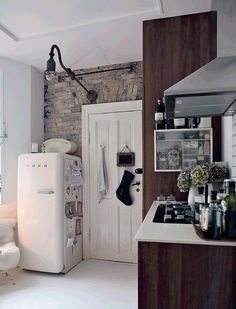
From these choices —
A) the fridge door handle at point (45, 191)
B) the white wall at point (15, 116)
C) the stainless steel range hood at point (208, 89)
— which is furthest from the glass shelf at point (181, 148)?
the white wall at point (15, 116)

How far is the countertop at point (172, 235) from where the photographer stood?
129cm

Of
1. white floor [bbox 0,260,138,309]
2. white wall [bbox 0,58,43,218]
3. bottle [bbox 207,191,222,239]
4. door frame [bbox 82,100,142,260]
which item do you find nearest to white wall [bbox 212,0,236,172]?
bottle [bbox 207,191,222,239]

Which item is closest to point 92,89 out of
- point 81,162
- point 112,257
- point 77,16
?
point 81,162

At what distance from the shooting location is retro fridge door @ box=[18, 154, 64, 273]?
3.34 metres

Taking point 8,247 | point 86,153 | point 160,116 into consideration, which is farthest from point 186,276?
point 86,153

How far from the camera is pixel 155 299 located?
4.47ft

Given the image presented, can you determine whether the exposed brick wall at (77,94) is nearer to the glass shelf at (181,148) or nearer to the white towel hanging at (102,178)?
the white towel hanging at (102,178)

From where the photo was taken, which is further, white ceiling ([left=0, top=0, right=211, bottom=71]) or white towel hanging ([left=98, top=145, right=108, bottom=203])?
white towel hanging ([left=98, top=145, right=108, bottom=203])

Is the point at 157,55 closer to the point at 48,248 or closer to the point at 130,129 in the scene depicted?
the point at 130,129

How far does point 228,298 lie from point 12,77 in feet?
12.1

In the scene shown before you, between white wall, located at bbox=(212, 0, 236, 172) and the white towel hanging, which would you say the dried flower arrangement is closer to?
white wall, located at bbox=(212, 0, 236, 172)

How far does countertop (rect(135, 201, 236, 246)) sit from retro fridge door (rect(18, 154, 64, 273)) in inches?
76.6

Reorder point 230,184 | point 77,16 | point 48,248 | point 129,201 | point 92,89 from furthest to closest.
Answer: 1. point 92,89
2. point 129,201
3. point 48,248
4. point 77,16
5. point 230,184

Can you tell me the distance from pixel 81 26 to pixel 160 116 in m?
1.30
